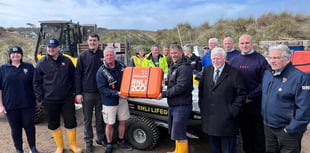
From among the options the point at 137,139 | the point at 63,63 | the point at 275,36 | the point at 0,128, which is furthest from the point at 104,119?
the point at 275,36

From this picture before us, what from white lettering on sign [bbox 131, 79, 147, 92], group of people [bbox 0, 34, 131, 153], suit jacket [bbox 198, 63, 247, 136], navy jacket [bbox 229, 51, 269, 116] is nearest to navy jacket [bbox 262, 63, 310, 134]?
suit jacket [bbox 198, 63, 247, 136]

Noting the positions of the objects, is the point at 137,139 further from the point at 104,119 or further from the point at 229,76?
the point at 229,76

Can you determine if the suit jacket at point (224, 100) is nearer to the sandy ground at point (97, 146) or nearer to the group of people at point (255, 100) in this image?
the group of people at point (255, 100)

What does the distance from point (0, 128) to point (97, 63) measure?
3003mm

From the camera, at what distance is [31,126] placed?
142 inches

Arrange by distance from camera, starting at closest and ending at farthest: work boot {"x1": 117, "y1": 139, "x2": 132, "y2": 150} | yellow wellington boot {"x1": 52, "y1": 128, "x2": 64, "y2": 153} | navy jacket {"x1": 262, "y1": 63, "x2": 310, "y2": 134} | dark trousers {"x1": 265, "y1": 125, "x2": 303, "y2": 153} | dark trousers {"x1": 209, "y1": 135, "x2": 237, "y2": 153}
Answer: navy jacket {"x1": 262, "y1": 63, "x2": 310, "y2": 134}, dark trousers {"x1": 265, "y1": 125, "x2": 303, "y2": 153}, dark trousers {"x1": 209, "y1": 135, "x2": 237, "y2": 153}, yellow wellington boot {"x1": 52, "y1": 128, "x2": 64, "y2": 153}, work boot {"x1": 117, "y1": 139, "x2": 132, "y2": 150}

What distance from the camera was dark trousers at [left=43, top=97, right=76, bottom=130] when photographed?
361 cm

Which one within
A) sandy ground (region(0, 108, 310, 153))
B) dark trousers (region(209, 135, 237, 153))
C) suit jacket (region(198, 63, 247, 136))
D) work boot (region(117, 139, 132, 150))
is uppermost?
suit jacket (region(198, 63, 247, 136))

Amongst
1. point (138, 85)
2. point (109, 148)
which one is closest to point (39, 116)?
point (109, 148)

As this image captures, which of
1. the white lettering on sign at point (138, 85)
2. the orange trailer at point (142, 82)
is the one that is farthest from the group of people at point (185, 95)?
the white lettering on sign at point (138, 85)

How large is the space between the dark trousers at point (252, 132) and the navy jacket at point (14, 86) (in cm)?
293

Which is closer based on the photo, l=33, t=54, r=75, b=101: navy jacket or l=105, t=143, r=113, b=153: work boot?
l=33, t=54, r=75, b=101: navy jacket

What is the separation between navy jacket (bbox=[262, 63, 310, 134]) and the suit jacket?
12.0 inches

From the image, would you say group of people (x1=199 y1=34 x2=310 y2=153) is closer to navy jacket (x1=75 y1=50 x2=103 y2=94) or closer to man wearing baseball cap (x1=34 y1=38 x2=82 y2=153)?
navy jacket (x1=75 y1=50 x2=103 y2=94)
